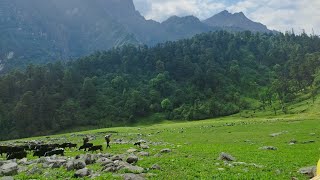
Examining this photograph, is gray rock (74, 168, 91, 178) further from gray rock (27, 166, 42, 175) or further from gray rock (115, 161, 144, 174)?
gray rock (27, 166, 42, 175)

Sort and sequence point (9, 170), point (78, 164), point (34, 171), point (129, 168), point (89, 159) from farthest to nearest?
point (89, 159)
point (78, 164)
point (9, 170)
point (34, 171)
point (129, 168)

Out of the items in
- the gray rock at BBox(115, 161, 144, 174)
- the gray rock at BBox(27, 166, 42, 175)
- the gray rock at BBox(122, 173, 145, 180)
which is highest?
the gray rock at BBox(27, 166, 42, 175)

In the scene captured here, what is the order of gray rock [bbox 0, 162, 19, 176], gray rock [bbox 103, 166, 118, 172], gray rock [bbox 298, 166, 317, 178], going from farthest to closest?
gray rock [bbox 0, 162, 19, 176]
gray rock [bbox 103, 166, 118, 172]
gray rock [bbox 298, 166, 317, 178]

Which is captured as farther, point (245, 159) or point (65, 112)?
point (65, 112)

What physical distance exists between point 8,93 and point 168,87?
248 ft

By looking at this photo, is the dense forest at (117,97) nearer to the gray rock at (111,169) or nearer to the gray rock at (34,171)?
the gray rock at (111,169)

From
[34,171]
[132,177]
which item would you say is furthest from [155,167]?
[34,171]

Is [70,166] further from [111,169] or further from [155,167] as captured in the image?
[155,167]

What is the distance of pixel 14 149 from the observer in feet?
128

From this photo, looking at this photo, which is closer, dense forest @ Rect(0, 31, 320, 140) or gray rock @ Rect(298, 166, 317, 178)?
gray rock @ Rect(298, 166, 317, 178)

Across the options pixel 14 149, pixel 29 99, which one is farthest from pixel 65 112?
pixel 14 149

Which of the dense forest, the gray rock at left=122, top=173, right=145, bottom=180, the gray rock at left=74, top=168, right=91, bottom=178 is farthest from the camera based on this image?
the dense forest

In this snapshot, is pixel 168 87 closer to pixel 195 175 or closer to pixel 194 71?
pixel 194 71

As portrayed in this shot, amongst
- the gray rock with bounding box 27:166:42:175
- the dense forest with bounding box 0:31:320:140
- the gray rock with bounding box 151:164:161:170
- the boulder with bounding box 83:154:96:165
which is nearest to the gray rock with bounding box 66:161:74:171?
the gray rock with bounding box 27:166:42:175
